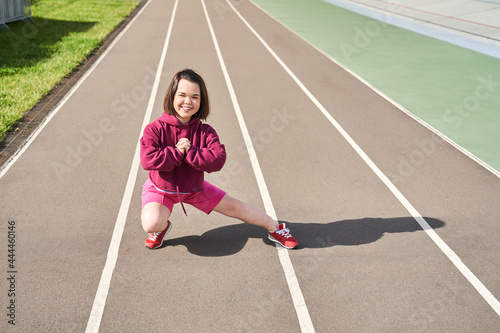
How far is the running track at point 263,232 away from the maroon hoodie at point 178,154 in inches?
30.3

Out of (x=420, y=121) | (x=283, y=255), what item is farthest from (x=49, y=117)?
(x=420, y=121)

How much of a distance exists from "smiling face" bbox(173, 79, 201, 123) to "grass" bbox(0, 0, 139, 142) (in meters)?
4.22

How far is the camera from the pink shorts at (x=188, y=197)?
4324 mm

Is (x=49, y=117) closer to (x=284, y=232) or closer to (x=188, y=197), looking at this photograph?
(x=188, y=197)

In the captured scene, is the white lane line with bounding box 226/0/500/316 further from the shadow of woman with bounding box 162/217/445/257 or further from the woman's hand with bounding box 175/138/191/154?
the woman's hand with bounding box 175/138/191/154

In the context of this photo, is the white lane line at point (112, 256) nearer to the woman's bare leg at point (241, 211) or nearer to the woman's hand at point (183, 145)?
the woman's bare leg at point (241, 211)

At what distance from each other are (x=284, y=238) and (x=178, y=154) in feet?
4.72

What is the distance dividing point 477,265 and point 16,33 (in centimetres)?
1398

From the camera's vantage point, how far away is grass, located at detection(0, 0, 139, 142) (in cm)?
880

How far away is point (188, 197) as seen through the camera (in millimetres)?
4418

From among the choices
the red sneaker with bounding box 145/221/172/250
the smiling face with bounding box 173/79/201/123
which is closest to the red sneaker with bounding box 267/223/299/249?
the red sneaker with bounding box 145/221/172/250

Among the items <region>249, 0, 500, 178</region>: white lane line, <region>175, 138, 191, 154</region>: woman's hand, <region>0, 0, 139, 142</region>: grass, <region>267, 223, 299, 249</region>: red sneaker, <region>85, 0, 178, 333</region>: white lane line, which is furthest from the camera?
<region>0, 0, 139, 142</region>: grass

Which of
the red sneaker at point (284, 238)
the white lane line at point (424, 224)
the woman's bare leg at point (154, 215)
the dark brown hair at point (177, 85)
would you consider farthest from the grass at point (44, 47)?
the white lane line at point (424, 224)

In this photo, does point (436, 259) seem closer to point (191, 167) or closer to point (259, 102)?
point (191, 167)
